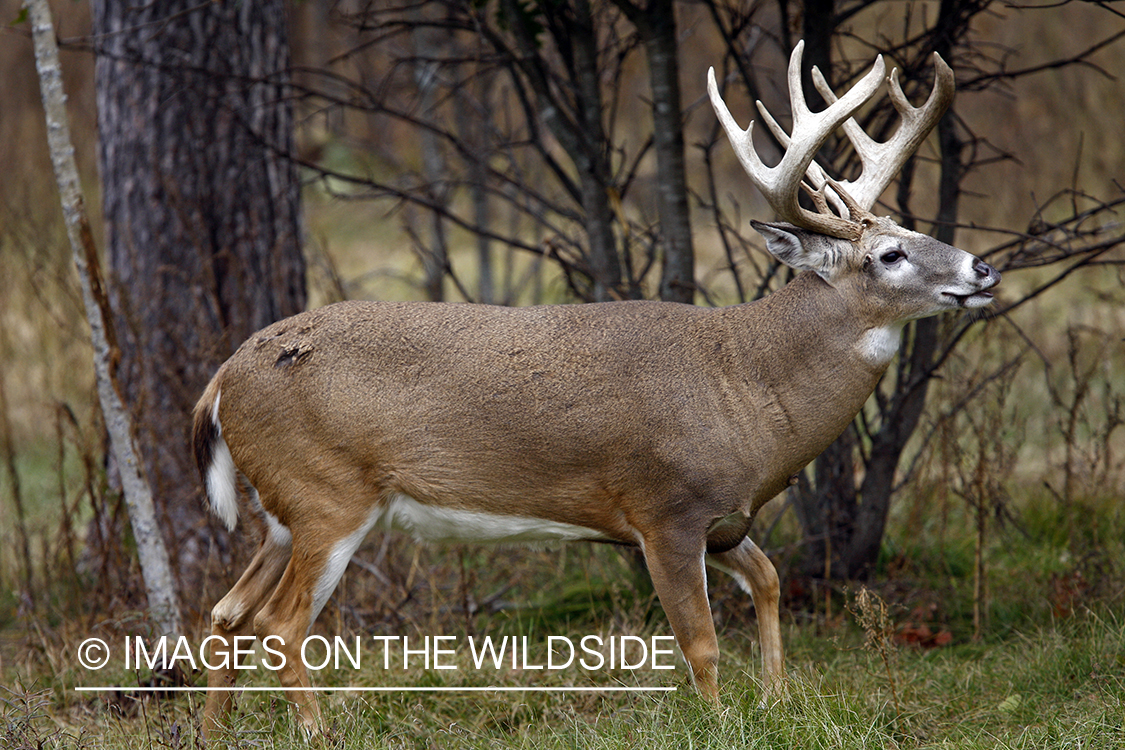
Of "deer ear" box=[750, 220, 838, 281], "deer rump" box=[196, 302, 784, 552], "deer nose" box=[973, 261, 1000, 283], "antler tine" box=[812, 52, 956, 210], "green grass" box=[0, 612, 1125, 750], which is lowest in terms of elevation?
"green grass" box=[0, 612, 1125, 750]

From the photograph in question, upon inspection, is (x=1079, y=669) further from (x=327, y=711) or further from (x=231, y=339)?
(x=231, y=339)

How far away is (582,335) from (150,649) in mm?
2357

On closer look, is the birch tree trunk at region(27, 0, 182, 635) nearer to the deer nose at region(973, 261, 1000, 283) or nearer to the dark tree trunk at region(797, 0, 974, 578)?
the dark tree trunk at region(797, 0, 974, 578)

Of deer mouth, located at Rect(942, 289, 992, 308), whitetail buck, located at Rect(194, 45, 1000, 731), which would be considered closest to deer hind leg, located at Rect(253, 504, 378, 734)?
whitetail buck, located at Rect(194, 45, 1000, 731)

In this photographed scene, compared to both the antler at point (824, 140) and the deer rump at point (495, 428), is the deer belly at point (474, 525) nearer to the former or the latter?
the deer rump at point (495, 428)

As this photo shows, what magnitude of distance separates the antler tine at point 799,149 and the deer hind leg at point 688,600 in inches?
46.3

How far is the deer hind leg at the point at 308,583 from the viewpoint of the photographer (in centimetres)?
355

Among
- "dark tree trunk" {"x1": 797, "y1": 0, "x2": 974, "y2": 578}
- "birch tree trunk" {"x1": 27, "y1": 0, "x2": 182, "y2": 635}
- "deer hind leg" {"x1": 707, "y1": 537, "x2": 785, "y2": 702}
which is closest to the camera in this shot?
"deer hind leg" {"x1": 707, "y1": 537, "x2": 785, "y2": 702}

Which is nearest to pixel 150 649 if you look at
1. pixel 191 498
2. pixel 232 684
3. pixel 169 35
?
pixel 232 684

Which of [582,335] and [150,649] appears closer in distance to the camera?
[582,335]

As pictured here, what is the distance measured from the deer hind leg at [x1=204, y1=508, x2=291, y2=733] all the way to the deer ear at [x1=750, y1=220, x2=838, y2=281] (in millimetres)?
2027

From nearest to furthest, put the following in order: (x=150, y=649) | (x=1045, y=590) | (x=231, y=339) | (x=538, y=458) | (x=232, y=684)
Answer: (x=538, y=458) < (x=232, y=684) < (x=150, y=649) < (x=1045, y=590) < (x=231, y=339)

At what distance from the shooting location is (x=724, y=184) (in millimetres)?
14602

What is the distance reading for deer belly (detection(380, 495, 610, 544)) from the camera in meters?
3.60
